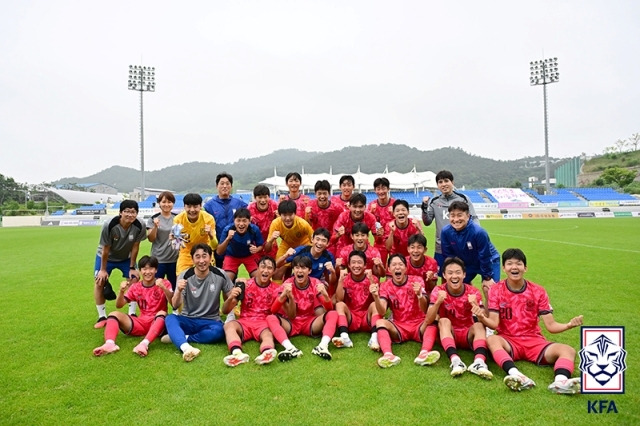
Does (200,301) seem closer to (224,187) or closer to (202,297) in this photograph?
(202,297)

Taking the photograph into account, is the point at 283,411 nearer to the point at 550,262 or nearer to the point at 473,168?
the point at 550,262

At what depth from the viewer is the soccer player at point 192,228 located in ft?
18.0

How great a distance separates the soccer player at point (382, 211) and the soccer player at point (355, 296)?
2.39ft

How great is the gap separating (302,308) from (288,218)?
124 centimetres

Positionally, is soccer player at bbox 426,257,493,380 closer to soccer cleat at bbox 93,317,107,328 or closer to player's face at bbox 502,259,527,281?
player's face at bbox 502,259,527,281

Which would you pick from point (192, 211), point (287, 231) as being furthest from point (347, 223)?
point (192, 211)

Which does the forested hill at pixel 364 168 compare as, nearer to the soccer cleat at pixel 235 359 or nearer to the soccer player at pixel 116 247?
the soccer player at pixel 116 247

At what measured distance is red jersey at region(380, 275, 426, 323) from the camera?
4.68m

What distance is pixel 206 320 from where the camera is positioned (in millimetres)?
4723

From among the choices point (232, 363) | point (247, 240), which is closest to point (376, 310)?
point (232, 363)

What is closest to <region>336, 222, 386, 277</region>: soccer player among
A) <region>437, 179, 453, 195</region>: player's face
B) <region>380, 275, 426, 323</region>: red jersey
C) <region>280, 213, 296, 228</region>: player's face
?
<region>380, 275, 426, 323</region>: red jersey

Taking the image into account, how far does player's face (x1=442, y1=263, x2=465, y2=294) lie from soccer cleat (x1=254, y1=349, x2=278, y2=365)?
196cm

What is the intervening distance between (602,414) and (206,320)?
149 inches

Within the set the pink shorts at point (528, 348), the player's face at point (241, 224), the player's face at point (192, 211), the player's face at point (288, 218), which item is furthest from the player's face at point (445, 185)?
the player's face at point (192, 211)
